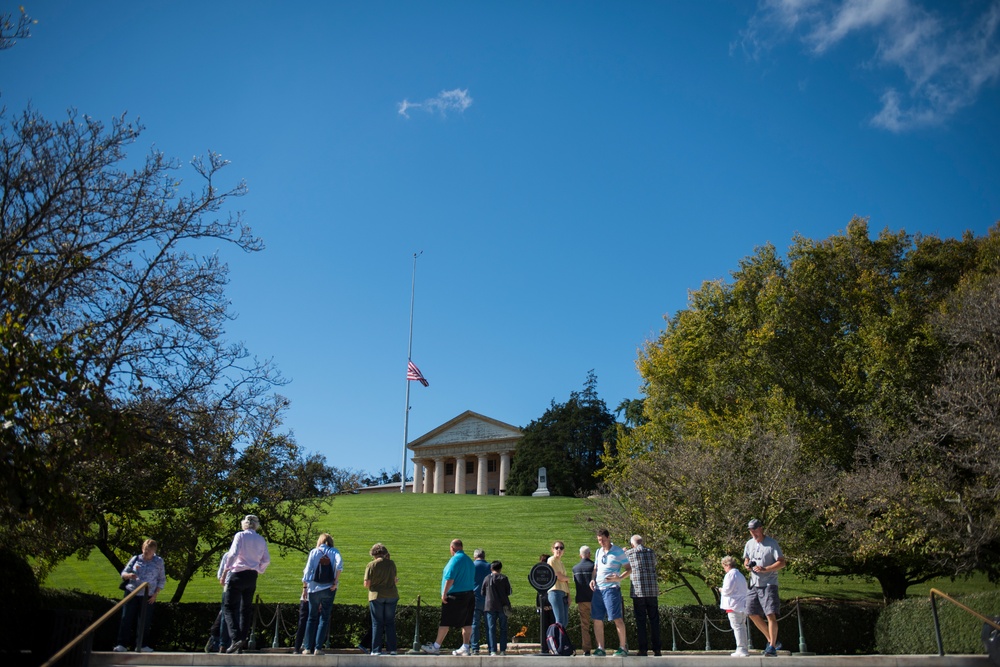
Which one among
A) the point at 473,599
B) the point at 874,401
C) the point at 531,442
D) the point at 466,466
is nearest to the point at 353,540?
the point at 874,401

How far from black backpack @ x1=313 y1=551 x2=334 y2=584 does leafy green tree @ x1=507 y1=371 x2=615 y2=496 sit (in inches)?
Answer: 2318

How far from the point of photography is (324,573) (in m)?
11.8

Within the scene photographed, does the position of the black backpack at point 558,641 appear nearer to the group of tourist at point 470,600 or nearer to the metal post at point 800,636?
the group of tourist at point 470,600

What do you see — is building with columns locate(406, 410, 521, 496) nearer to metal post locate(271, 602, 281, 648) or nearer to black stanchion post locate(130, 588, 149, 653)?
metal post locate(271, 602, 281, 648)

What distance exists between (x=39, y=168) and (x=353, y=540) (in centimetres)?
2997

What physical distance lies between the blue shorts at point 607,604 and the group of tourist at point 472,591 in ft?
0.05

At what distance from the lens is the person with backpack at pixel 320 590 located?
11711mm

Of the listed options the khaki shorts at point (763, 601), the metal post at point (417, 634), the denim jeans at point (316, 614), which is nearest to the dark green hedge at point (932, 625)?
the khaki shorts at point (763, 601)

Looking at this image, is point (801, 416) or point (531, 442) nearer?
point (801, 416)

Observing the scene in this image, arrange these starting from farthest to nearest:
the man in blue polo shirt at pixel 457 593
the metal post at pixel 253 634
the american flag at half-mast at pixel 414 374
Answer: the american flag at half-mast at pixel 414 374
the metal post at pixel 253 634
the man in blue polo shirt at pixel 457 593

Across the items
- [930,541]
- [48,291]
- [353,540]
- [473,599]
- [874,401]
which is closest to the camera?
[48,291]

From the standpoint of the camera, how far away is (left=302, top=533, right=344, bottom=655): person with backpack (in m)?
11.7

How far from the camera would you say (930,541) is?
19.6 metres

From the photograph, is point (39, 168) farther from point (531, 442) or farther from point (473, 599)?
point (531, 442)
